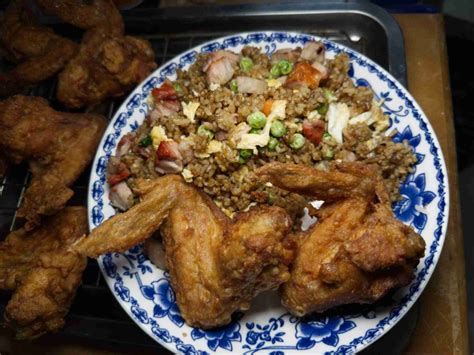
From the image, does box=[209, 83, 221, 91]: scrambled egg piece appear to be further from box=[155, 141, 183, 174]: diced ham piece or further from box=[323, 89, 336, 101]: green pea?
box=[323, 89, 336, 101]: green pea

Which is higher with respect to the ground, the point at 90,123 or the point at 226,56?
the point at 226,56

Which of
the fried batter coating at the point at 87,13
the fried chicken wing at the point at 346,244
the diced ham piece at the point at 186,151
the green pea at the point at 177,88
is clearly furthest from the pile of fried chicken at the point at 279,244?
the fried batter coating at the point at 87,13

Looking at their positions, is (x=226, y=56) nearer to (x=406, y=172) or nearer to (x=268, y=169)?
(x=268, y=169)

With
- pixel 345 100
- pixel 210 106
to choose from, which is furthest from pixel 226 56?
pixel 345 100

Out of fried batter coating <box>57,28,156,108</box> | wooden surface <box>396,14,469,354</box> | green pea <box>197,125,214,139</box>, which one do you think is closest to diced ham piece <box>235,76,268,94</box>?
green pea <box>197,125,214,139</box>

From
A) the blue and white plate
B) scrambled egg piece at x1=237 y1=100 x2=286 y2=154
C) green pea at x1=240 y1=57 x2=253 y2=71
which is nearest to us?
the blue and white plate

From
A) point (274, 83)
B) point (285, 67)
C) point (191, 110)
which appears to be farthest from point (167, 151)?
point (285, 67)
